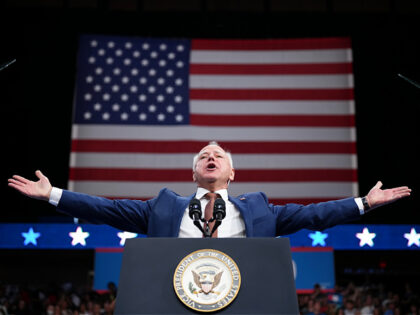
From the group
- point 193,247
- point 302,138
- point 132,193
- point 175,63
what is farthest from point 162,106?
point 193,247

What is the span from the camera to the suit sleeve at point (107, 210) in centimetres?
224

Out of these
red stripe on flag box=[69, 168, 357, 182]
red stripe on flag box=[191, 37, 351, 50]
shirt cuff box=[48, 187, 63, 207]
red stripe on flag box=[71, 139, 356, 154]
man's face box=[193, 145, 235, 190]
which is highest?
red stripe on flag box=[191, 37, 351, 50]

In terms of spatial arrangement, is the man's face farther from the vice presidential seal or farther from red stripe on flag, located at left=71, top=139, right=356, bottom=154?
red stripe on flag, located at left=71, top=139, right=356, bottom=154

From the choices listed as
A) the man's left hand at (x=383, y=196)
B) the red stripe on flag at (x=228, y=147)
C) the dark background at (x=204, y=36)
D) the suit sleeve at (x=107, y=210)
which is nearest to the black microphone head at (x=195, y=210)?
the suit sleeve at (x=107, y=210)

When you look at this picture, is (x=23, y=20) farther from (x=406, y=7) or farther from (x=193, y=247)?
(x=193, y=247)

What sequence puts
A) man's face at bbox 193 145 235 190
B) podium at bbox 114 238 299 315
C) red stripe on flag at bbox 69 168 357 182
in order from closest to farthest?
podium at bbox 114 238 299 315 < man's face at bbox 193 145 235 190 < red stripe on flag at bbox 69 168 357 182

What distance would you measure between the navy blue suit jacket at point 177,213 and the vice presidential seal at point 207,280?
0.63 metres

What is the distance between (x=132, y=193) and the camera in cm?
793

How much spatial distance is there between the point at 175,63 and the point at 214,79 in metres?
0.74

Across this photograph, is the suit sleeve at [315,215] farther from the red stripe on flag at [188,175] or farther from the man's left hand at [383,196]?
the red stripe on flag at [188,175]

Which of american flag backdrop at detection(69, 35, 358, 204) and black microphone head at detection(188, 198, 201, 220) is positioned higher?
american flag backdrop at detection(69, 35, 358, 204)

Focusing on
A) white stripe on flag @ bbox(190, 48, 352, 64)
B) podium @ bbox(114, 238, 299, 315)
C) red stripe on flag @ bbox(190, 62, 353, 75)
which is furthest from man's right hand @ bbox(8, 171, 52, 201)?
white stripe on flag @ bbox(190, 48, 352, 64)

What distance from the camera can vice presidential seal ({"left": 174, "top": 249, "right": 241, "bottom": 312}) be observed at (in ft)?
4.89

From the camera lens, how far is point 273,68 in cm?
845
